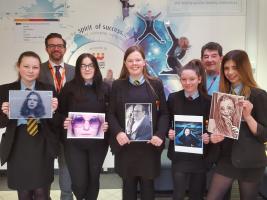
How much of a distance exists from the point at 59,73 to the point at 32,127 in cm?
84

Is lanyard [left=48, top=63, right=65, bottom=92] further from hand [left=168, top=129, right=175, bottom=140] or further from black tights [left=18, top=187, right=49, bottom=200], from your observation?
hand [left=168, top=129, right=175, bottom=140]

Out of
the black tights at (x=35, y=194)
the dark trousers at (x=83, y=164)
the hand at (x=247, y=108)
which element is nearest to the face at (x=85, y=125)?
the dark trousers at (x=83, y=164)

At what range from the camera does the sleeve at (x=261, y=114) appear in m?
2.34

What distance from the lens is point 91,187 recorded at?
3039 millimetres

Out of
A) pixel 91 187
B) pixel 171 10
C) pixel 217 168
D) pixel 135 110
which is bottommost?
pixel 91 187

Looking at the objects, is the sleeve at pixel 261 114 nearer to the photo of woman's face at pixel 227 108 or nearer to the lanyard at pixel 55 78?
the photo of woman's face at pixel 227 108

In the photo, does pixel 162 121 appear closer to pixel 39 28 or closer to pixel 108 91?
pixel 108 91

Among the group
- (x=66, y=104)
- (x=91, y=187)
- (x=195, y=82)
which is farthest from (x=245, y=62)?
(x=91, y=187)

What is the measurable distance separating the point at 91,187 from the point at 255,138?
1.57 m

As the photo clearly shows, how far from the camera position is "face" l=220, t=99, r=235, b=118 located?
2385 mm

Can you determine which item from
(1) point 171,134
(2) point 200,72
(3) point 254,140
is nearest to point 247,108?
(3) point 254,140

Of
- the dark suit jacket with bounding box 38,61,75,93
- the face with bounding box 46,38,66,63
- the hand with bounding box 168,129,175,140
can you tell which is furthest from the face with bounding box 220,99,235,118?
the face with bounding box 46,38,66,63

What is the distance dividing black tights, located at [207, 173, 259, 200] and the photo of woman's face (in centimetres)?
53

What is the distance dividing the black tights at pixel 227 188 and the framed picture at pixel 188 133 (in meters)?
0.27
